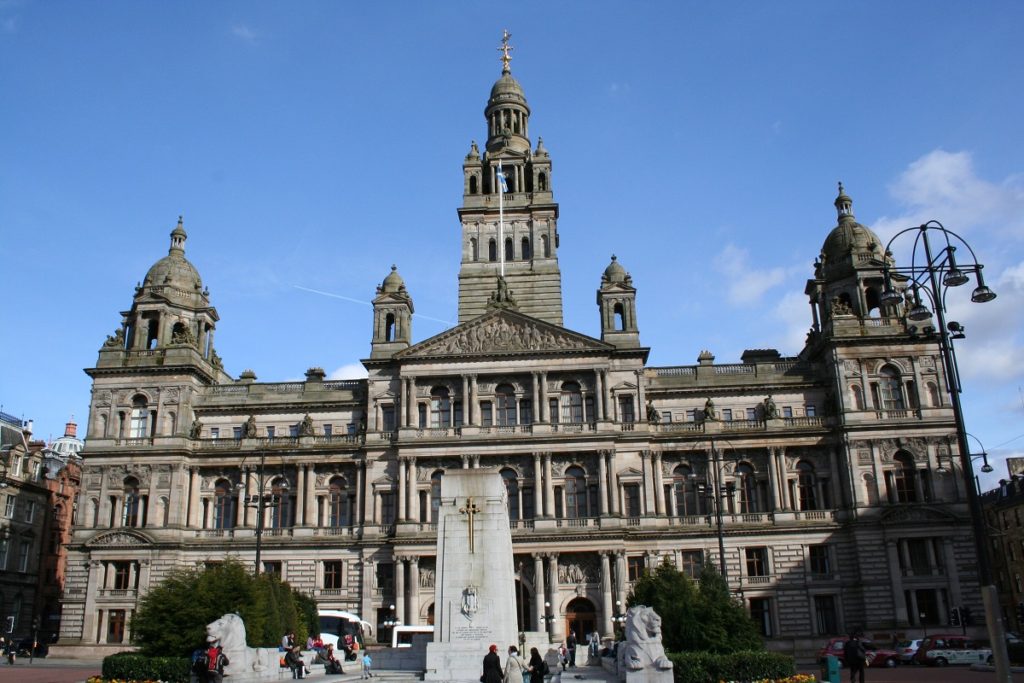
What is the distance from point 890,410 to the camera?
192 ft

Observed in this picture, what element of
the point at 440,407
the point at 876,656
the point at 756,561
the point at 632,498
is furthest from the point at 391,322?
→ the point at 876,656

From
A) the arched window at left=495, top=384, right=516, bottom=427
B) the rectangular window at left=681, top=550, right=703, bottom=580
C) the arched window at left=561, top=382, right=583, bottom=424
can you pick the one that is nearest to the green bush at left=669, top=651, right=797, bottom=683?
the rectangular window at left=681, top=550, right=703, bottom=580

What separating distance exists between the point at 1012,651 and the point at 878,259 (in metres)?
32.4

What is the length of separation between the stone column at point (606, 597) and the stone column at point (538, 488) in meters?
4.77

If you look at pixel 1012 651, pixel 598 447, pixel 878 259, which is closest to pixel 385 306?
pixel 598 447

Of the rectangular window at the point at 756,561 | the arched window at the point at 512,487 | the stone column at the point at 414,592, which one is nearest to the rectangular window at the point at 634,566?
the rectangular window at the point at 756,561

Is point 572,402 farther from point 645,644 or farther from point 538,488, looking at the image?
point 645,644

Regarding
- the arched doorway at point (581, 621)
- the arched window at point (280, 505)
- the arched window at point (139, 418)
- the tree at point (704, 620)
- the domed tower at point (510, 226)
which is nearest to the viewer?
the tree at point (704, 620)

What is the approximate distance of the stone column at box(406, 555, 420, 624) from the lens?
54812 mm

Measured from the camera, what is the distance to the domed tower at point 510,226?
6925 cm

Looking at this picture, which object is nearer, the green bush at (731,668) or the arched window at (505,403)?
the green bush at (731,668)

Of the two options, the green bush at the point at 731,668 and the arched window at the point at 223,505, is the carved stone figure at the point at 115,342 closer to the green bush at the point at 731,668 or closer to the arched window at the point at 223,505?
the arched window at the point at 223,505

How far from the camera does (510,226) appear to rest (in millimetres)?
71750

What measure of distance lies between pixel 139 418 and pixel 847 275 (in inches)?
1965
